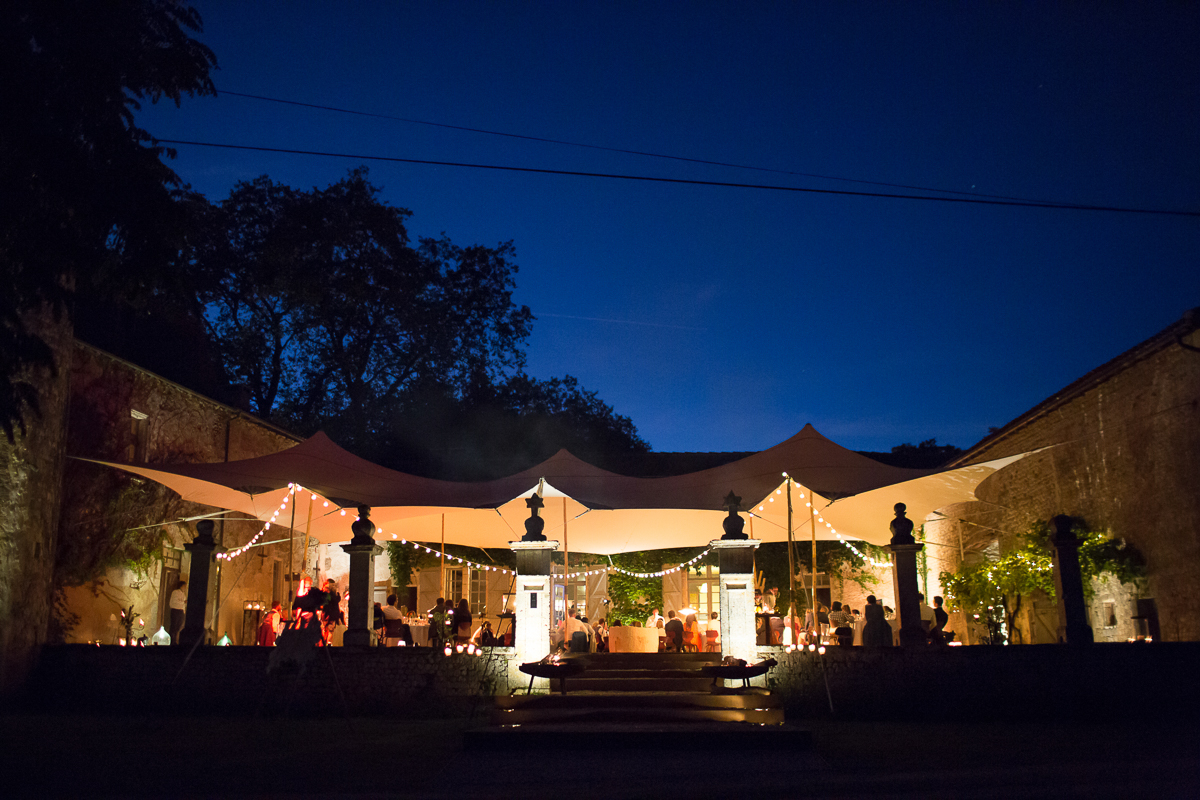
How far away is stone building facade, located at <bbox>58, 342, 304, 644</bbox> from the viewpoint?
10.5 meters

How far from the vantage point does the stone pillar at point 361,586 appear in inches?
378

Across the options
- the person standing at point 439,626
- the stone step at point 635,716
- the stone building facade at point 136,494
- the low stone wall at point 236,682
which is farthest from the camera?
the person standing at point 439,626

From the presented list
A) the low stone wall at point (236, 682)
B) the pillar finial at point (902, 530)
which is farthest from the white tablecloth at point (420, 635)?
the pillar finial at point (902, 530)

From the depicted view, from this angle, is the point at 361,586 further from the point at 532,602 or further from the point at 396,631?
the point at 396,631

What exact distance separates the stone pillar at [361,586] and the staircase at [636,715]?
7.12 ft

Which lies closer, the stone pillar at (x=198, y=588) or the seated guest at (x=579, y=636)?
the stone pillar at (x=198, y=588)

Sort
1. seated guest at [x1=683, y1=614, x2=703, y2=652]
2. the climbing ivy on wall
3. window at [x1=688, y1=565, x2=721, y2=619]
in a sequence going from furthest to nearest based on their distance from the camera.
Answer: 1. window at [x1=688, y1=565, x2=721, y2=619]
2. seated guest at [x1=683, y1=614, x2=703, y2=652]
3. the climbing ivy on wall

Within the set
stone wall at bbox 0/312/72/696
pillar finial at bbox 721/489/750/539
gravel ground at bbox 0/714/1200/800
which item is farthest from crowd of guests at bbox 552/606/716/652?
stone wall at bbox 0/312/72/696

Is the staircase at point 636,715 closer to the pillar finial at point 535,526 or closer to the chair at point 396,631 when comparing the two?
the pillar finial at point 535,526

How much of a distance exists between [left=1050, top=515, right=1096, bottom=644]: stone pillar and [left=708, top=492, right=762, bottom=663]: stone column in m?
2.92

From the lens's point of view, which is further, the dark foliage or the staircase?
the dark foliage

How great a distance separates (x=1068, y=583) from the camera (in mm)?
8656

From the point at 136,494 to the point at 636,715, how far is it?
747 cm

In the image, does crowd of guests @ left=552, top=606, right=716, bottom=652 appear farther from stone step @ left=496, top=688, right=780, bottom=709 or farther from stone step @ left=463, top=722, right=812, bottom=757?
stone step @ left=463, top=722, right=812, bottom=757
